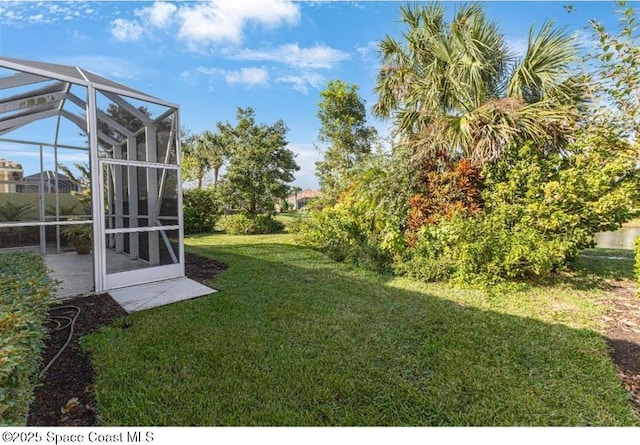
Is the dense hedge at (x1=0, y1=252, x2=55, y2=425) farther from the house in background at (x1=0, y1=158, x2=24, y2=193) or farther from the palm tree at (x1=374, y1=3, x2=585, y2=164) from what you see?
the palm tree at (x1=374, y1=3, x2=585, y2=164)

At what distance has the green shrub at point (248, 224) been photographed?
13.3m

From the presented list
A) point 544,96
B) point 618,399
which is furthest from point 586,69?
point 618,399

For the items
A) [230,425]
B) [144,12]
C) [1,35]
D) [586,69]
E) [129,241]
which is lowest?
[230,425]

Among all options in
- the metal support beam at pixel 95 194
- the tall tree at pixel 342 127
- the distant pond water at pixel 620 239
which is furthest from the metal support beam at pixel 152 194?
the distant pond water at pixel 620 239

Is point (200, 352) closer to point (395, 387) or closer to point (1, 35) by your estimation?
point (395, 387)

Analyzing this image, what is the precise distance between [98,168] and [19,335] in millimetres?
3542

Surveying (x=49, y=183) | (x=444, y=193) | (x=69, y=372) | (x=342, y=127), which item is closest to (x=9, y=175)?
(x=49, y=183)

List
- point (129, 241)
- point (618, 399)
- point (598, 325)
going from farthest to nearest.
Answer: point (129, 241) → point (598, 325) → point (618, 399)

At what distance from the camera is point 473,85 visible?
6.54 meters

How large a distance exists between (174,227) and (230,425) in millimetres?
4402

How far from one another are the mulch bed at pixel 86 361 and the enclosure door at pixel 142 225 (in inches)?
Answer: 26.5

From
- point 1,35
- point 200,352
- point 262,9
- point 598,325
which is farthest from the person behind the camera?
point 262,9

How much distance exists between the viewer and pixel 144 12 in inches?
194

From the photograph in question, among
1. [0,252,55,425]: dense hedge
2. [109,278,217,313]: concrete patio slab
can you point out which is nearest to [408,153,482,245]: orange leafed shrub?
[109,278,217,313]: concrete patio slab
